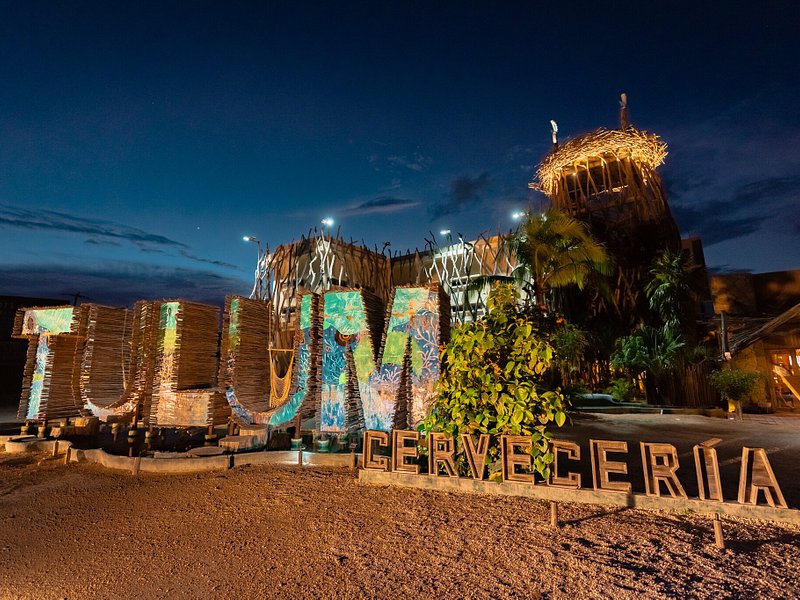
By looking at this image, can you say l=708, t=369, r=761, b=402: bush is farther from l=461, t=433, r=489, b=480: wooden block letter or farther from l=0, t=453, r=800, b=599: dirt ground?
l=461, t=433, r=489, b=480: wooden block letter

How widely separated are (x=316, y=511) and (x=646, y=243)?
57.7 feet

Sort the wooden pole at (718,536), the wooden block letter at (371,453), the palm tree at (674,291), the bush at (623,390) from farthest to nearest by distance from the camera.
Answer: the bush at (623,390)
the palm tree at (674,291)
the wooden block letter at (371,453)
the wooden pole at (718,536)

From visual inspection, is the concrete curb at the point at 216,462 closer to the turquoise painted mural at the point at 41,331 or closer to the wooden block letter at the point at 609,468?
the wooden block letter at the point at 609,468

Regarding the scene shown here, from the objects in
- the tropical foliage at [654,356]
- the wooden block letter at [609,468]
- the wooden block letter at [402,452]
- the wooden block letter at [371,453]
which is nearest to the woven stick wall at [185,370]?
the wooden block letter at [371,453]

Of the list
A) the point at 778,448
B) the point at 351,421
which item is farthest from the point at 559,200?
the point at 351,421

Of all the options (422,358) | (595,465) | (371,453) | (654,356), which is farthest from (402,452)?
(654,356)

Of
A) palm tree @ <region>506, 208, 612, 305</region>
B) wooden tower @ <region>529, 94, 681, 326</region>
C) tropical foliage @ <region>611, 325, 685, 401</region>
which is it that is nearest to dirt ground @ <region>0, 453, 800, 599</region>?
palm tree @ <region>506, 208, 612, 305</region>

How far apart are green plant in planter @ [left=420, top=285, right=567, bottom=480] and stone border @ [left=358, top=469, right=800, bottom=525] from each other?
20 centimetres

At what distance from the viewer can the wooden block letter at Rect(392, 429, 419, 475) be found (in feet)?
18.0

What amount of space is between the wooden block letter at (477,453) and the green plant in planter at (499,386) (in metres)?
0.09

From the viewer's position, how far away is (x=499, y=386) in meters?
4.95

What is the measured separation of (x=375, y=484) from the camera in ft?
18.2

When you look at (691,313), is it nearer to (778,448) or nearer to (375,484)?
(778,448)

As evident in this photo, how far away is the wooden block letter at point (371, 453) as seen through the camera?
5.63 m
